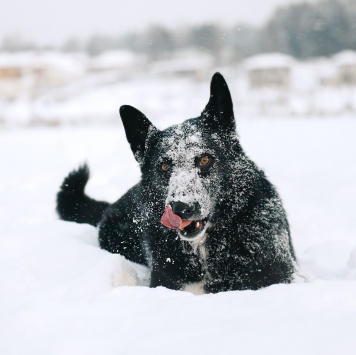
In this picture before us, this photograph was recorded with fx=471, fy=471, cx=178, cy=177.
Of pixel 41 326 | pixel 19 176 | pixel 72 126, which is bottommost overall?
pixel 41 326

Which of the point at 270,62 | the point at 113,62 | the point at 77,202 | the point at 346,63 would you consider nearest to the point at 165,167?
the point at 77,202

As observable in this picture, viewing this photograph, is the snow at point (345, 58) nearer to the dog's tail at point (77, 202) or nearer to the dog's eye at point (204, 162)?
the dog's tail at point (77, 202)

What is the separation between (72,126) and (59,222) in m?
23.7

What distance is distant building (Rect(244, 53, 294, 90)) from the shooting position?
56.4m

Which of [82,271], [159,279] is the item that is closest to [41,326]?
[82,271]

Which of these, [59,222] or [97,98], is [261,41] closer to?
[97,98]

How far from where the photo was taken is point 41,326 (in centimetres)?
191

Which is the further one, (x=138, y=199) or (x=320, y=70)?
(x=320, y=70)

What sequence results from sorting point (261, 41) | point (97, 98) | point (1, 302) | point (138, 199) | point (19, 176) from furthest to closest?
point (261, 41) → point (97, 98) → point (19, 176) → point (138, 199) → point (1, 302)

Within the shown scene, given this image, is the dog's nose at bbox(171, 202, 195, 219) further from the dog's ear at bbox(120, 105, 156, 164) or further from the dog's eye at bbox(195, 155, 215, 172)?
the dog's ear at bbox(120, 105, 156, 164)

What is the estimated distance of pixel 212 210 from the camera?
3031mm

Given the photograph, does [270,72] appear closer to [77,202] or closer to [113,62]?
[113,62]

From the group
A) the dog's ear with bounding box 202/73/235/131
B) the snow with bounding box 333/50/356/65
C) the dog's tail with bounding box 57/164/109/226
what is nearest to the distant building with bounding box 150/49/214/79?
the snow with bounding box 333/50/356/65

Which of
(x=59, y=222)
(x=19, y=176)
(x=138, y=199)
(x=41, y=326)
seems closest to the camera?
(x=41, y=326)
